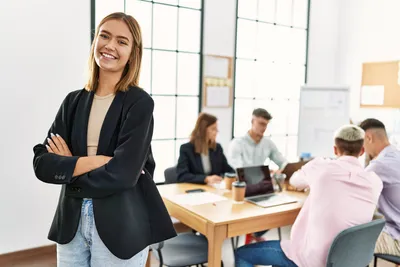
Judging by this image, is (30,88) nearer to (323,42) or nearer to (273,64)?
(273,64)

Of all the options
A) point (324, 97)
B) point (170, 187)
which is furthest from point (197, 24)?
point (170, 187)

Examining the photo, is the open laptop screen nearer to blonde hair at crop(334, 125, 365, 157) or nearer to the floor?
blonde hair at crop(334, 125, 365, 157)

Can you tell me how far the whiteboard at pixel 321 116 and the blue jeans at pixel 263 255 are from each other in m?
2.48

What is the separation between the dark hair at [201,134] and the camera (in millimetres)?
3172

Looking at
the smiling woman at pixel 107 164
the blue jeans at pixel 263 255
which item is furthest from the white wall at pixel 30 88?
the smiling woman at pixel 107 164

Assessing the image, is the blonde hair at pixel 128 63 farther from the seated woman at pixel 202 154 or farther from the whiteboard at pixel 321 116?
the whiteboard at pixel 321 116

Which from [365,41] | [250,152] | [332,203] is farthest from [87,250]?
[365,41]

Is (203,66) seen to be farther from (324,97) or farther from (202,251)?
(202,251)

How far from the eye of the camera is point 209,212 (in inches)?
86.7

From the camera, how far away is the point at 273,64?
191 inches

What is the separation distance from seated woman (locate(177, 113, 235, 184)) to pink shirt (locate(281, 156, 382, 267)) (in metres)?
1.12

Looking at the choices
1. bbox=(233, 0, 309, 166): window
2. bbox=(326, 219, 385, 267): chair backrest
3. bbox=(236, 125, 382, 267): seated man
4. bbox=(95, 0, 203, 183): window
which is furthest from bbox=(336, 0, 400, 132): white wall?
bbox=(326, 219, 385, 267): chair backrest

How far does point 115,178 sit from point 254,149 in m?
2.65

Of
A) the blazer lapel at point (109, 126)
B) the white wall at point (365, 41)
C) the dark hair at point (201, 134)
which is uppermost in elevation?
the white wall at point (365, 41)
